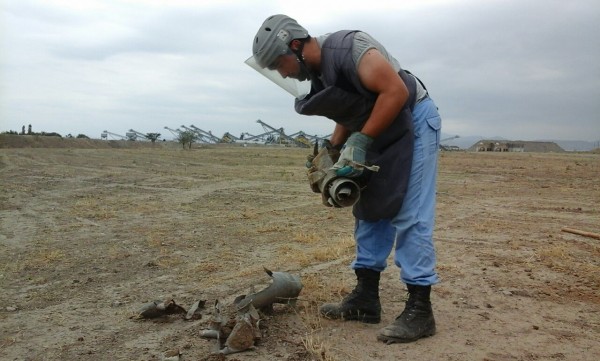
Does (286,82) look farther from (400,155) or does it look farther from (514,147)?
(514,147)

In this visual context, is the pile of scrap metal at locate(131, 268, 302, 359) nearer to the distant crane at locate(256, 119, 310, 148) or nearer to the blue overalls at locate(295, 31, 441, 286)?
the blue overalls at locate(295, 31, 441, 286)

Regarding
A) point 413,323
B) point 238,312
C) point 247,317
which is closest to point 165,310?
point 238,312

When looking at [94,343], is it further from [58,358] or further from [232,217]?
[232,217]

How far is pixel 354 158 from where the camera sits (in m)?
3.04

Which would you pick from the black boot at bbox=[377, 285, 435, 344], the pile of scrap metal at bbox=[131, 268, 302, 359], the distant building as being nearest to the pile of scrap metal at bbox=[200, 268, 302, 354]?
the pile of scrap metal at bbox=[131, 268, 302, 359]

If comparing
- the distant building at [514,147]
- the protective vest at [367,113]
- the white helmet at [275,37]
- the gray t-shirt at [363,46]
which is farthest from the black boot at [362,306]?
the distant building at [514,147]

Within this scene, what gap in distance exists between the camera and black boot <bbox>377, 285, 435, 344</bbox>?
3.12 metres

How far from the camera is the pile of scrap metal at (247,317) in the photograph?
2.97 metres

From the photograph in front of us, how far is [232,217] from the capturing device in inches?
334

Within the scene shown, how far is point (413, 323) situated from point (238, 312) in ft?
3.49

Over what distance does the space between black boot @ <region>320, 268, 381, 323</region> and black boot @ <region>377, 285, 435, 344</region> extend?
12.1 inches

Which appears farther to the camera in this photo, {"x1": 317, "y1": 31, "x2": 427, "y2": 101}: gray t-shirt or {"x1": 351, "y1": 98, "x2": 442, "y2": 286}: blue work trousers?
{"x1": 351, "y1": 98, "x2": 442, "y2": 286}: blue work trousers

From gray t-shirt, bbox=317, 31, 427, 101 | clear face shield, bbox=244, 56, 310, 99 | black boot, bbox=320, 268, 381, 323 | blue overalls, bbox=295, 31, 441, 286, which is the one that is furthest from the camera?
black boot, bbox=320, 268, 381, 323

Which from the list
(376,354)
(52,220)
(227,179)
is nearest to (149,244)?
(52,220)
